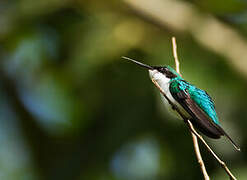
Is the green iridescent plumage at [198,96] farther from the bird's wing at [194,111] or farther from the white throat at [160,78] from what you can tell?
the white throat at [160,78]

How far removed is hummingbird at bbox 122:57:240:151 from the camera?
12.5ft

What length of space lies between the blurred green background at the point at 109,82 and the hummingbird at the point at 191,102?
966mm

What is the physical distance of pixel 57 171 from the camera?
22.2 ft

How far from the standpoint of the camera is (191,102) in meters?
4.16

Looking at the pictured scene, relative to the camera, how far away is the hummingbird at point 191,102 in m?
3.81

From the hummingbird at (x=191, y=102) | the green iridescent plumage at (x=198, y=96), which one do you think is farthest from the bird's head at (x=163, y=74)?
the green iridescent plumage at (x=198, y=96)

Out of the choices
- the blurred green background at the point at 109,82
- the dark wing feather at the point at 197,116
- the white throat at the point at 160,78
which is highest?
the blurred green background at the point at 109,82

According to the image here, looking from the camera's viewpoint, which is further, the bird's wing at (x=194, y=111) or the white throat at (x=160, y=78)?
the white throat at (x=160, y=78)

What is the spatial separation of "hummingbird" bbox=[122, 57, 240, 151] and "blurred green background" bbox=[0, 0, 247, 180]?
97 cm

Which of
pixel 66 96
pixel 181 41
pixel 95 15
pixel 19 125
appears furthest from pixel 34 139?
pixel 181 41

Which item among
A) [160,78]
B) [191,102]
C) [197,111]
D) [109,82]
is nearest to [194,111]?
[197,111]

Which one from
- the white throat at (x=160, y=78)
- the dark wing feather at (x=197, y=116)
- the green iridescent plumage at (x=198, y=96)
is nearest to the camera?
the dark wing feather at (x=197, y=116)

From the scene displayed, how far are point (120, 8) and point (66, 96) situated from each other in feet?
4.74

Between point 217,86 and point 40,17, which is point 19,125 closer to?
point 40,17
